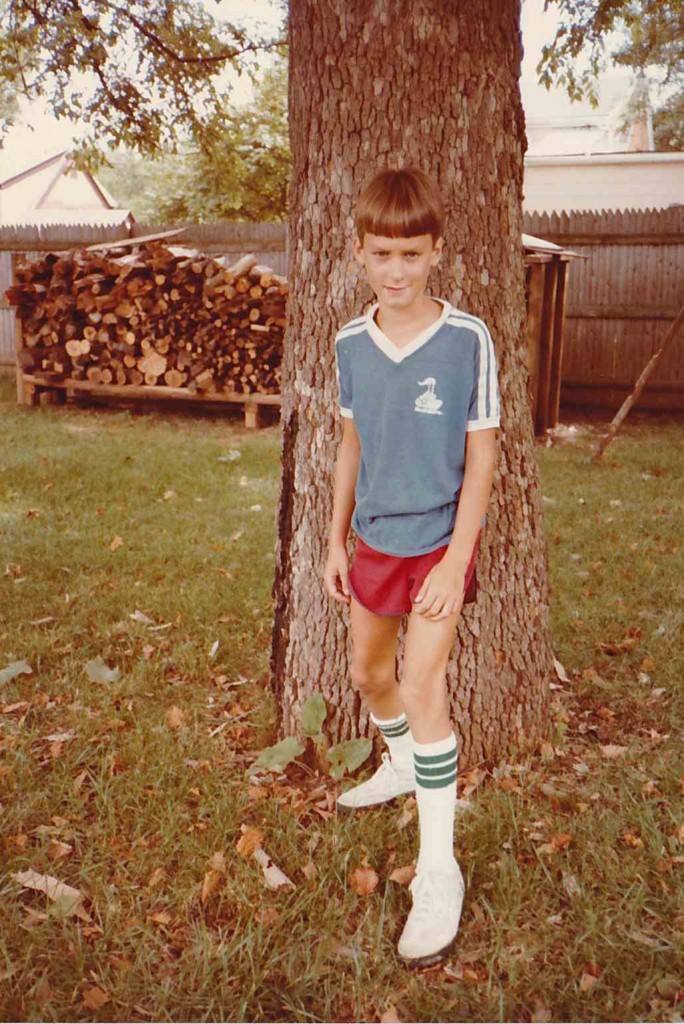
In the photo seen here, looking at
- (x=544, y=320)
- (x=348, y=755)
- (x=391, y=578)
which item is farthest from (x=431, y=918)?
(x=544, y=320)

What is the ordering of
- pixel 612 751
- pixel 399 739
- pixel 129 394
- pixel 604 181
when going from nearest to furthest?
pixel 399 739, pixel 612 751, pixel 129 394, pixel 604 181

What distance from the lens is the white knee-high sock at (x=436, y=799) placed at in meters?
2.42

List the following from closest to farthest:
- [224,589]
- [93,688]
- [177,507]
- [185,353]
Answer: [93,688]
[224,589]
[177,507]
[185,353]

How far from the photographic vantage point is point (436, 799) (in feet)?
7.96

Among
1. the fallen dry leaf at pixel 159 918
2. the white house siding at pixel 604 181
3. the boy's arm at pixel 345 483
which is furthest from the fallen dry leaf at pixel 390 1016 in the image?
the white house siding at pixel 604 181

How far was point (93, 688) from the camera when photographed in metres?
3.71

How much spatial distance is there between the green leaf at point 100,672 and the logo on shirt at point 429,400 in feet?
7.09

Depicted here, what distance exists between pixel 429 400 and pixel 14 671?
2.40 metres

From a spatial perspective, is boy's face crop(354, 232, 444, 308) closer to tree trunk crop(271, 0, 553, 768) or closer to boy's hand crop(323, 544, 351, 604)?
tree trunk crop(271, 0, 553, 768)

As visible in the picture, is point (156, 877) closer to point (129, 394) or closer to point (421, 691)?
point (421, 691)

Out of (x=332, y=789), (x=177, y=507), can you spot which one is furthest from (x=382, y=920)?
(x=177, y=507)

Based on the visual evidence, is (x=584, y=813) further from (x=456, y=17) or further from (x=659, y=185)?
(x=659, y=185)

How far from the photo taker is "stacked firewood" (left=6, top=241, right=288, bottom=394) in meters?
9.38

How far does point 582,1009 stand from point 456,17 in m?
2.76
